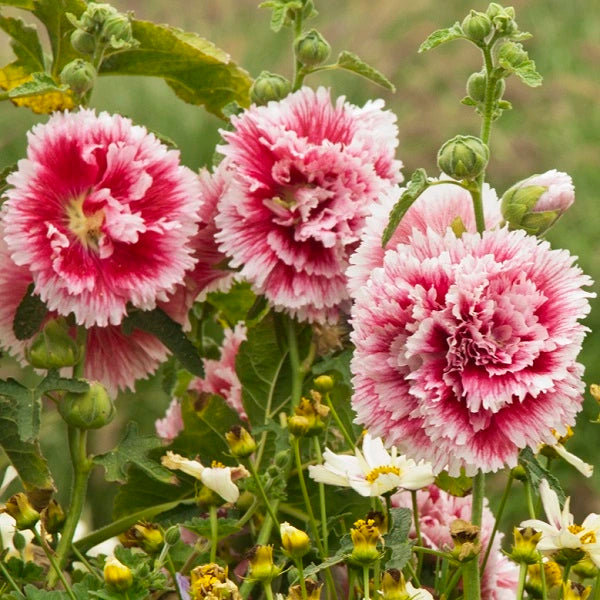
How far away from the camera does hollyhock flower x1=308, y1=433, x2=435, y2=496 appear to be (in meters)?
0.51

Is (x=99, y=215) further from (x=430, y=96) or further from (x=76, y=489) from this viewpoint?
(x=430, y=96)

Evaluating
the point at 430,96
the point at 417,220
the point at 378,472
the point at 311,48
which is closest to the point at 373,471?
the point at 378,472

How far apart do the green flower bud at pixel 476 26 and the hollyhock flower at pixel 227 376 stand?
24 cm

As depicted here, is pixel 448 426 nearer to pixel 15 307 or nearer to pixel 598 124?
pixel 15 307

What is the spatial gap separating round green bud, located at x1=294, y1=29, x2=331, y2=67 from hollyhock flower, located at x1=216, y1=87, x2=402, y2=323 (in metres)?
0.02

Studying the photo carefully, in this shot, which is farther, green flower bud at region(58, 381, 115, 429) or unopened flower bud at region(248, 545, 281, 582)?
green flower bud at region(58, 381, 115, 429)

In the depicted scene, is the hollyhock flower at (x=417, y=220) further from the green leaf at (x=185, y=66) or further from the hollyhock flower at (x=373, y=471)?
the green leaf at (x=185, y=66)

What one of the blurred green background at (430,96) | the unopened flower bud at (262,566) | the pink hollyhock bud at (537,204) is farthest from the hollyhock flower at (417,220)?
the blurred green background at (430,96)

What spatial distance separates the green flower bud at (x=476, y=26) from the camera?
0.49m

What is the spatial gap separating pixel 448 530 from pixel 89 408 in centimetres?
19

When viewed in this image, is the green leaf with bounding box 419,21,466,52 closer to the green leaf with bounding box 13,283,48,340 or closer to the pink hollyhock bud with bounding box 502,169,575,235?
the pink hollyhock bud with bounding box 502,169,575,235

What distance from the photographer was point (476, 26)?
49 cm

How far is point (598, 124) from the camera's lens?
11.4ft

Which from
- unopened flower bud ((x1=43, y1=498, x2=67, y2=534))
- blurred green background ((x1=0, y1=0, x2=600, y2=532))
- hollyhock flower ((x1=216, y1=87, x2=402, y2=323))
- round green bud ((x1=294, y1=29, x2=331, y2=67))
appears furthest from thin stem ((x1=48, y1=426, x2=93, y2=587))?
blurred green background ((x1=0, y1=0, x2=600, y2=532))
